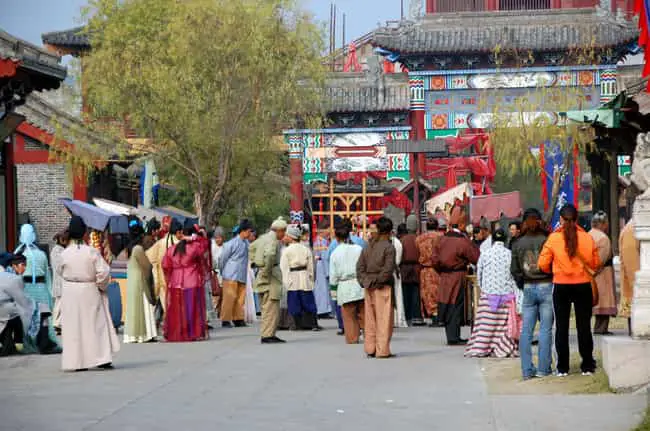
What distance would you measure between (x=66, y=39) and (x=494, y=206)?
66.3 ft

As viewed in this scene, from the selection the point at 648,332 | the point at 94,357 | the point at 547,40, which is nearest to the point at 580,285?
the point at 648,332

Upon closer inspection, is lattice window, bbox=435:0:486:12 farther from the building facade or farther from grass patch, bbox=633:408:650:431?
grass patch, bbox=633:408:650:431

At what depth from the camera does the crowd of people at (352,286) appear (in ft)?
44.0

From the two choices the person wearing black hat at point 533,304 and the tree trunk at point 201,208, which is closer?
the person wearing black hat at point 533,304

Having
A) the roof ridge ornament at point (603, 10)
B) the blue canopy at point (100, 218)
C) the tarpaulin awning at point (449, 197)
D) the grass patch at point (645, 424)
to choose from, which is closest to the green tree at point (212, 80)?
the blue canopy at point (100, 218)

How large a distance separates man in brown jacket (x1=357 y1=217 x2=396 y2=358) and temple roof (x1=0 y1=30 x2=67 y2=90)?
7837 millimetres

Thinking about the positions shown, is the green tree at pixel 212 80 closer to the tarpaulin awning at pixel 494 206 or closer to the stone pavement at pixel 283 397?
the tarpaulin awning at pixel 494 206

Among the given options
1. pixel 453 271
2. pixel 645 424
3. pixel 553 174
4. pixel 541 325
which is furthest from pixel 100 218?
pixel 645 424

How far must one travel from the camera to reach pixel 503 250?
15984 mm

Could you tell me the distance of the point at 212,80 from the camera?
104ft

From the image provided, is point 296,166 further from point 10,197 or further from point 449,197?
point 10,197

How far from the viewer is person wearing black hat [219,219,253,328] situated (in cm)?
2222

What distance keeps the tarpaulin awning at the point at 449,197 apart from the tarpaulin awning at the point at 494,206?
7.41 ft

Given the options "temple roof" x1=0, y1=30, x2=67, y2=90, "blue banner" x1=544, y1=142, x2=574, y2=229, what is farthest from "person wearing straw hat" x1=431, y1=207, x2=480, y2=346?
"blue banner" x1=544, y1=142, x2=574, y2=229
